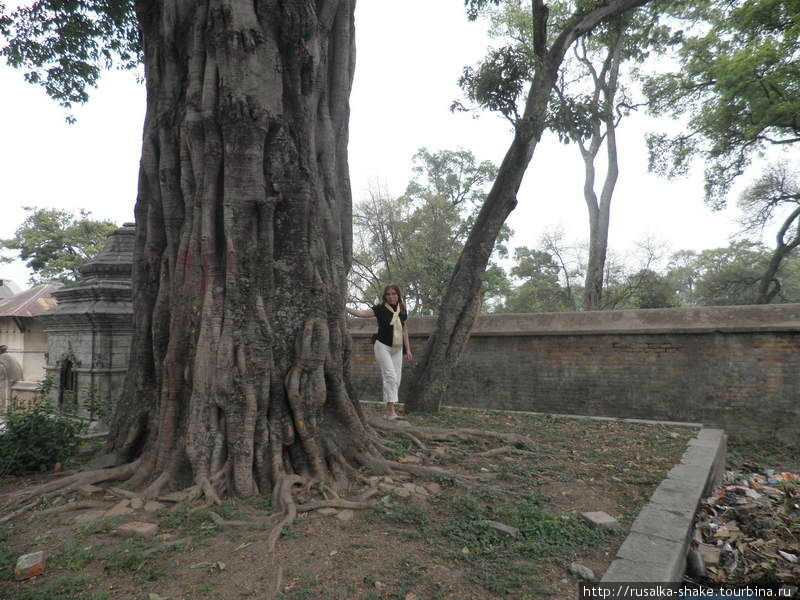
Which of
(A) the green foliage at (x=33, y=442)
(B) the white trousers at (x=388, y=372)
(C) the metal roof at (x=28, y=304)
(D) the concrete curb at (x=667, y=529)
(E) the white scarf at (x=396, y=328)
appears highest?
(C) the metal roof at (x=28, y=304)

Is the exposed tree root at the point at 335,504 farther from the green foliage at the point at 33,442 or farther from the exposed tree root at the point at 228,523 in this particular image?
the green foliage at the point at 33,442

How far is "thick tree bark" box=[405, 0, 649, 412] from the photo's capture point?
776 cm

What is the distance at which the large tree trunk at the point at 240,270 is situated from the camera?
3.88 meters

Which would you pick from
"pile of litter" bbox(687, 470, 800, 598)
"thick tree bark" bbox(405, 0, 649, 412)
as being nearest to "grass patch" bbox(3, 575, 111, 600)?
"pile of litter" bbox(687, 470, 800, 598)

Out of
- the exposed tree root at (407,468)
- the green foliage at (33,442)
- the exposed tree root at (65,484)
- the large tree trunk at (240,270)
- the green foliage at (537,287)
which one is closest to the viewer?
the exposed tree root at (65,484)

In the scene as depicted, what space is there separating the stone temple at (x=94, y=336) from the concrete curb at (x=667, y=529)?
234 inches

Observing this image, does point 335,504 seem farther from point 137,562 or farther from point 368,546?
point 137,562

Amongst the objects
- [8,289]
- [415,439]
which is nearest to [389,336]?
[415,439]

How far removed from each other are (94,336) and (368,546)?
525 cm

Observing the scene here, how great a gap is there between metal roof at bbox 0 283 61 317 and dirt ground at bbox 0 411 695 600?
17.9m

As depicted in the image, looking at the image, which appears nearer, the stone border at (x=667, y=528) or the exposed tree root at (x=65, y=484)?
the stone border at (x=667, y=528)

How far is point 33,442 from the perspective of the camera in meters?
→ 4.52

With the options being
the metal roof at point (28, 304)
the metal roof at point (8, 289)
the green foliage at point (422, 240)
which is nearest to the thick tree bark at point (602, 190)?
the green foliage at point (422, 240)

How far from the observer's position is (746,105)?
47.2 feet
